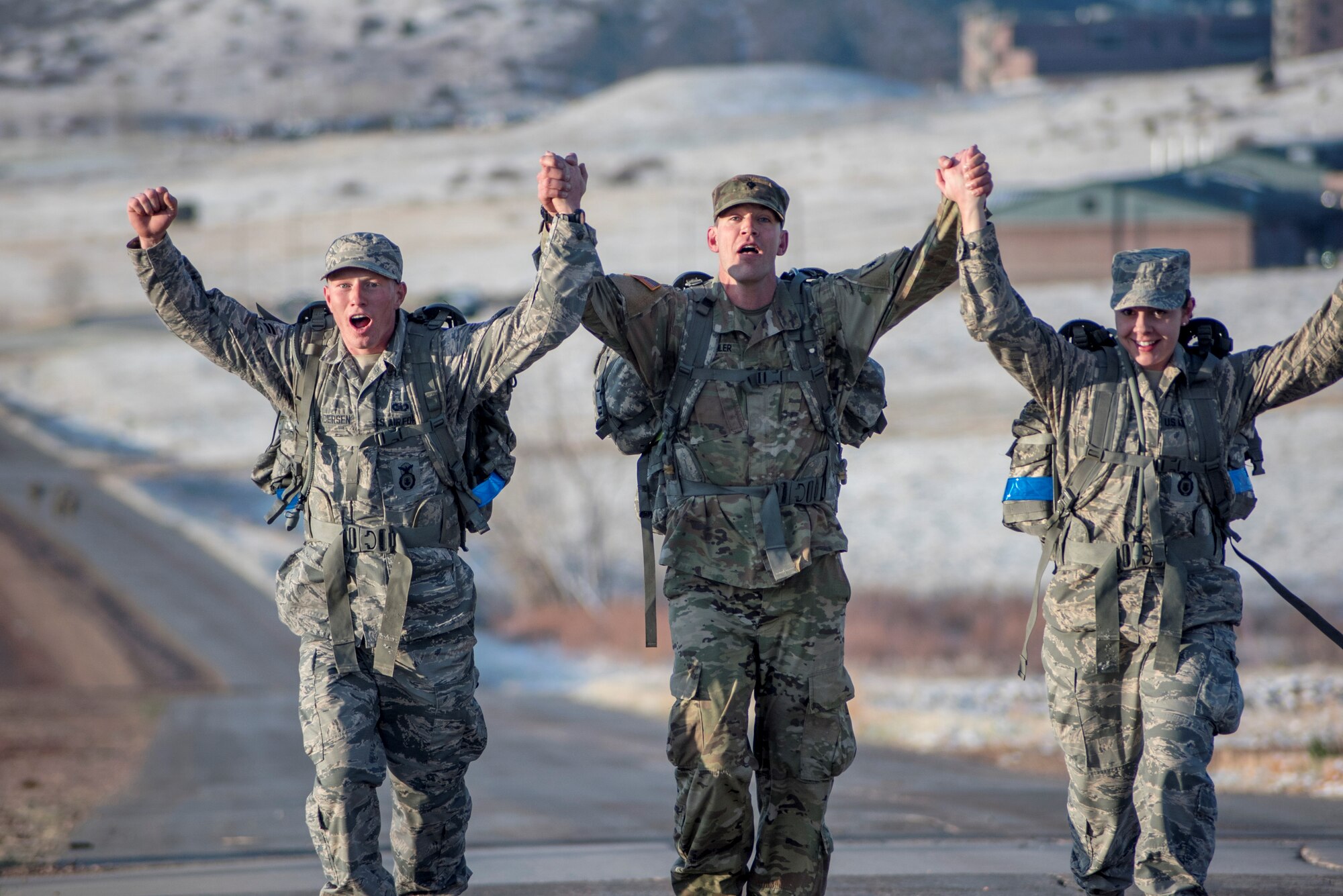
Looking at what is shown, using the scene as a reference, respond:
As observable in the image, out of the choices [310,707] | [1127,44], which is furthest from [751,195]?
[1127,44]

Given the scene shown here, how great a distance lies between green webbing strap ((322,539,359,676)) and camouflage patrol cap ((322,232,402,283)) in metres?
0.96

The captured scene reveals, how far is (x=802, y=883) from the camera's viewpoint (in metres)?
5.38

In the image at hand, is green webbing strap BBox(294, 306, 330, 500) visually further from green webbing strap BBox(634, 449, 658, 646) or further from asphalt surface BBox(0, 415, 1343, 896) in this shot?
asphalt surface BBox(0, 415, 1343, 896)

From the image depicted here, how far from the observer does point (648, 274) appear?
56.2 m

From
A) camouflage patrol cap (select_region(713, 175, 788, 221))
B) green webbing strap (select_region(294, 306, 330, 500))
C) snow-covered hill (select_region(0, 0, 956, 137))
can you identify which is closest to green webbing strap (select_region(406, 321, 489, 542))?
green webbing strap (select_region(294, 306, 330, 500))

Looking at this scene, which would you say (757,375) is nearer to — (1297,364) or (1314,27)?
(1297,364)

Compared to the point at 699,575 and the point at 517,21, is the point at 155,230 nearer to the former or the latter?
the point at 699,575

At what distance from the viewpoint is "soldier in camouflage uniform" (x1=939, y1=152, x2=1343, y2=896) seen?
5.51 meters

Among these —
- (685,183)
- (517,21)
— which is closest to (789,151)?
(685,183)

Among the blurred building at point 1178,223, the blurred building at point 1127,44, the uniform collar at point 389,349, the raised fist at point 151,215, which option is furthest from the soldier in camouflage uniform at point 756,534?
the blurred building at point 1127,44

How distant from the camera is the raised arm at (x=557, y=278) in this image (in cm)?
526

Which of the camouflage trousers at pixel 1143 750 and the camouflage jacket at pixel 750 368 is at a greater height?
the camouflage jacket at pixel 750 368

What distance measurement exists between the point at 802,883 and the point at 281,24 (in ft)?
509

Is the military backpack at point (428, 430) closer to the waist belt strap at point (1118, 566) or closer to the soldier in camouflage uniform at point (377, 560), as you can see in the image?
the soldier in camouflage uniform at point (377, 560)
